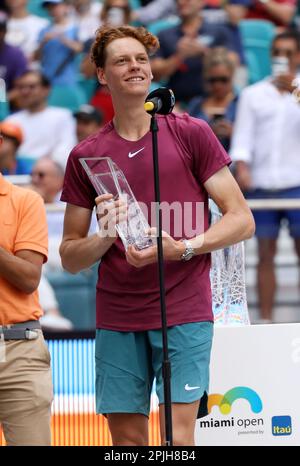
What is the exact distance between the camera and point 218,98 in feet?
28.0

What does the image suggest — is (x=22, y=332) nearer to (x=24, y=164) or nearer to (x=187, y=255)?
(x=187, y=255)

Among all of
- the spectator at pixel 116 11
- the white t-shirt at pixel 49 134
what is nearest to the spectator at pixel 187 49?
the spectator at pixel 116 11

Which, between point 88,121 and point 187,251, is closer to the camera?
point 187,251

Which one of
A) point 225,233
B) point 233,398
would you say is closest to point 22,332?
point 225,233

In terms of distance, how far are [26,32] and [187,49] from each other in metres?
1.78

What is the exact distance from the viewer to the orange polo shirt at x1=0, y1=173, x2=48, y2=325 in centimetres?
411

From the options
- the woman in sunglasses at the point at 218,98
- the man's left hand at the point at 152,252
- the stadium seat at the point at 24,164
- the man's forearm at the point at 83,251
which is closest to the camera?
the man's left hand at the point at 152,252

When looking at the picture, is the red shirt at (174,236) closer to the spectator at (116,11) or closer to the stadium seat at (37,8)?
the spectator at (116,11)

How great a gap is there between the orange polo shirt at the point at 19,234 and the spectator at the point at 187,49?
5.04 m

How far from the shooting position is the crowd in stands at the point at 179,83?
7.86 meters

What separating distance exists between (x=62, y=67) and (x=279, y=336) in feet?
18.2

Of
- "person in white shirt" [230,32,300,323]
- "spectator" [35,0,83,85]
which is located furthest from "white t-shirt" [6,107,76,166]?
"person in white shirt" [230,32,300,323]

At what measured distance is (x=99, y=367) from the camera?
408 cm
